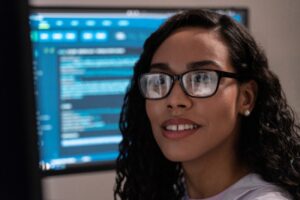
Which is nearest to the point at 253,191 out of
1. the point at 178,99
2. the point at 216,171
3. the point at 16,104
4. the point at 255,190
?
the point at 255,190

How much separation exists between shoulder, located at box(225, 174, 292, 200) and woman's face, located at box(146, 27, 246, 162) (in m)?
0.09

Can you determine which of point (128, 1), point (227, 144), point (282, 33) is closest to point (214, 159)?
point (227, 144)

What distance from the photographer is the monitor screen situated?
134 cm

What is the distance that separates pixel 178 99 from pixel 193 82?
1.8 inches

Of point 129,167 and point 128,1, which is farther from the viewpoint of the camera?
point 128,1

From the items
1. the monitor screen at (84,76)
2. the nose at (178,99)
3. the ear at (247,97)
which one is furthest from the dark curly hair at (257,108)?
the monitor screen at (84,76)

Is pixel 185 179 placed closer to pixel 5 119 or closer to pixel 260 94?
pixel 260 94

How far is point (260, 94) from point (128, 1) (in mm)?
685

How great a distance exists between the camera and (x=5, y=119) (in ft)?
0.73

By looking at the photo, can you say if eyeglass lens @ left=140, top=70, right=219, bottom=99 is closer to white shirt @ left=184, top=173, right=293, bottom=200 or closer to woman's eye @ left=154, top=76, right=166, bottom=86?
woman's eye @ left=154, top=76, right=166, bottom=86

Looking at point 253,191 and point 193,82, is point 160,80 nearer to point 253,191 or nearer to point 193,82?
point 193,82

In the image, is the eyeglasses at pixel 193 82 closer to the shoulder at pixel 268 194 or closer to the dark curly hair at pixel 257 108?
the dark curly hair at pixel 257 108

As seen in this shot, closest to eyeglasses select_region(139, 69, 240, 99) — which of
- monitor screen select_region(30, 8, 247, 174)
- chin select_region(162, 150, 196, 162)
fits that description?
chin select_region(162, 150, 196, 162)

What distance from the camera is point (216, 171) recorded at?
3.40ft
